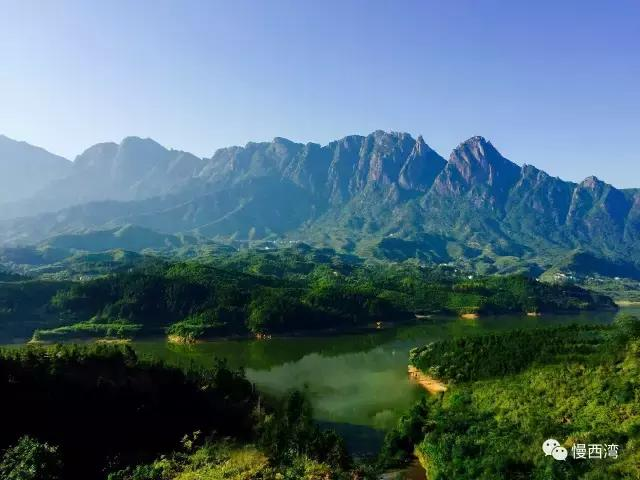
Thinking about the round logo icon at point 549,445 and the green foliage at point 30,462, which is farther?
the round logo icon at point 549,445

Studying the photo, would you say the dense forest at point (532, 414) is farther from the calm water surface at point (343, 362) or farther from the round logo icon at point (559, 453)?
the calm water surface at point (343, 362)

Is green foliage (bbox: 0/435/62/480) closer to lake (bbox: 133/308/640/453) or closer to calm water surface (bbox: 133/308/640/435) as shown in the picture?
lake (bbox: 133/308/640/453)

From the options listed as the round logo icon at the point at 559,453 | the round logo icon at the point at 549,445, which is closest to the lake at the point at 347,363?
the round logo icon at the point at 549,445

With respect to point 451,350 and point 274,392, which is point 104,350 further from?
point 451,350

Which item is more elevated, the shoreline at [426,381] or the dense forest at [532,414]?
the dense forest at [532,414]

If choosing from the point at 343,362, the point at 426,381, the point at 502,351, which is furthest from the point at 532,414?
the point at 343,362

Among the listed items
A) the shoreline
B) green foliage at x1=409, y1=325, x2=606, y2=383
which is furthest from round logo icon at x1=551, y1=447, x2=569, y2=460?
the shoreline
